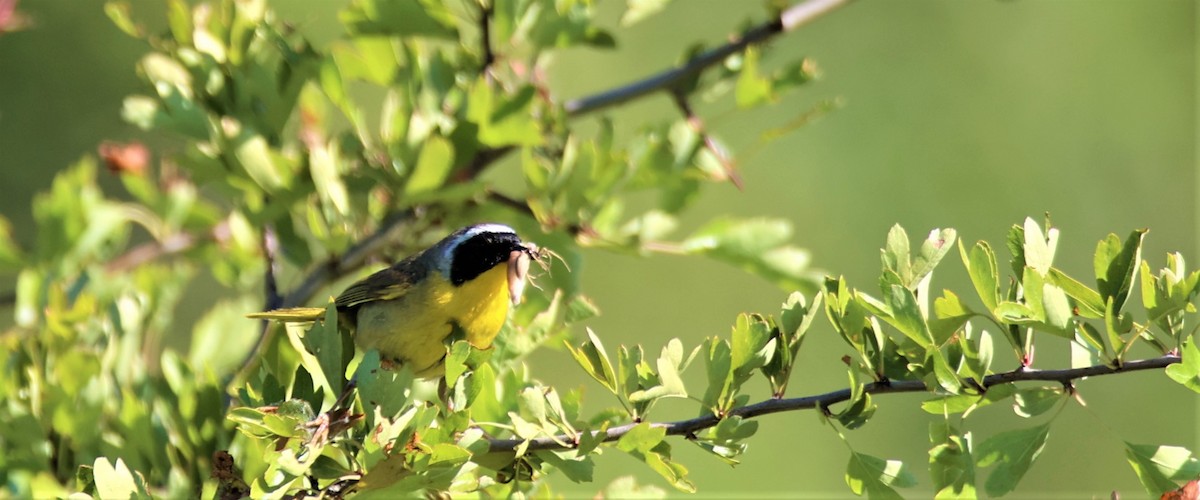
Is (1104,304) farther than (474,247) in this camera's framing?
No

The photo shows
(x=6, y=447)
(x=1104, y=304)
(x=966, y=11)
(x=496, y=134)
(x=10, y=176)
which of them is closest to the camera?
(x=1104, y=304)

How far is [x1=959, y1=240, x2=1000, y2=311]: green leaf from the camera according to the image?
4.82ft

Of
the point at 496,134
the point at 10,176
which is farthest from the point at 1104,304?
the point at 10,176

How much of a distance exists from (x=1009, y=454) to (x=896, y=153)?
19.5ft

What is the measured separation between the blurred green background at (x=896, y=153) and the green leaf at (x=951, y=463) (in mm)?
4373

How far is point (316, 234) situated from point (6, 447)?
2.16ft

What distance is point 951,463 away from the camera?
4.92 ft

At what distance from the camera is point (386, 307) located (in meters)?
2.57

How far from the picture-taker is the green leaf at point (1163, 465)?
1.50 metres

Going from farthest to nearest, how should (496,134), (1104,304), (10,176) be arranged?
(10,176), (496,134), (1104,304)

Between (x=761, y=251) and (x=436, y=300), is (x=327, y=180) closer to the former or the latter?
(x=436, y=300)

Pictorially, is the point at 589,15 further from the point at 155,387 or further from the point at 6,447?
the point at 6,447

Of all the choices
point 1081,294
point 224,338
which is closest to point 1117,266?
point 1081,294

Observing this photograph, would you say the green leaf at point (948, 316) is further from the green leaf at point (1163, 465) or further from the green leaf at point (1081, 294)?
the green leaf at point (1163, 465)
